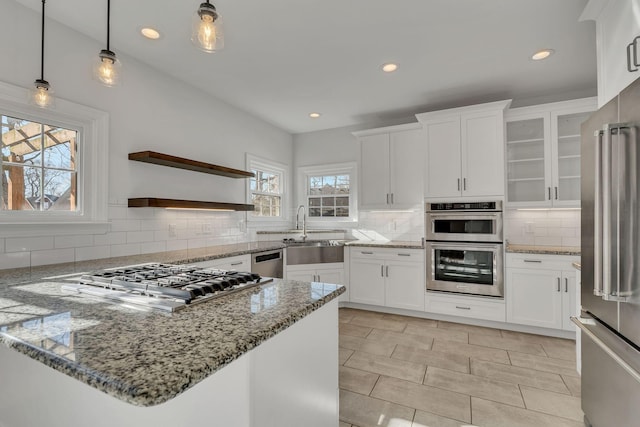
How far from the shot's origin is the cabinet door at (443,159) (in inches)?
137

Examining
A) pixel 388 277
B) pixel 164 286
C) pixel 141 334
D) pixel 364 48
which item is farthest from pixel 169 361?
pixel 388 277

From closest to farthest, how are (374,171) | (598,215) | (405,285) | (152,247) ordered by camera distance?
1. (598,215)
2. (152,247)
3. (405,285)
4. (374,171)

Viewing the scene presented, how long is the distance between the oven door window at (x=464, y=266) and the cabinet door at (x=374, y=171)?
0.97 metres

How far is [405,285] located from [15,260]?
11.3ft

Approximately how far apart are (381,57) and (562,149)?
7.31 ft

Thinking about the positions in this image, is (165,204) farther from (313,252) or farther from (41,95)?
(313,252)

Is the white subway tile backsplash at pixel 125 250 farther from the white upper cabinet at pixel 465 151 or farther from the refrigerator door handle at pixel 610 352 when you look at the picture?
the refrigerator door handle at pixel 610 352

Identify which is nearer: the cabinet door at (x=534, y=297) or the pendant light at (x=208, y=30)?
the pendant light at (x=208, y=30)

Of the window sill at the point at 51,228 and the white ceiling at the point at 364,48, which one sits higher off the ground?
the white ceiling at the point at 364,48

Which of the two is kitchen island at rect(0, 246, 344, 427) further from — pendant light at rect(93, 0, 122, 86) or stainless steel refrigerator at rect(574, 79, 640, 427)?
stainless steel refrigerator at rect(574, 79, 640, 427)

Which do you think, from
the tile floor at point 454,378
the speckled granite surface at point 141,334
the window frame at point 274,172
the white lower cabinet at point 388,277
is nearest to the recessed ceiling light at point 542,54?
the white lower cabinet at point 388,277

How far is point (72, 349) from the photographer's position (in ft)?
2.35

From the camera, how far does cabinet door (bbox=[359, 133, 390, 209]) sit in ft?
13.1

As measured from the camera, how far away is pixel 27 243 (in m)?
2.04
